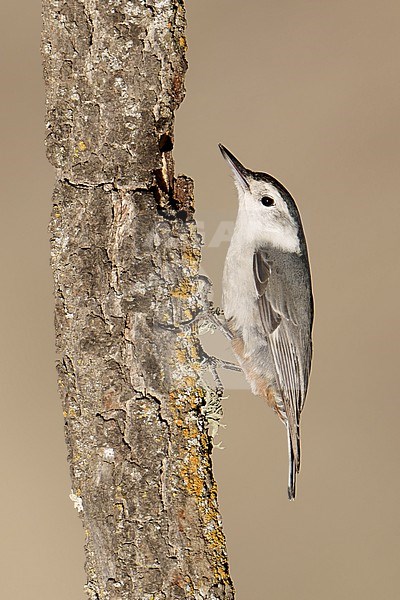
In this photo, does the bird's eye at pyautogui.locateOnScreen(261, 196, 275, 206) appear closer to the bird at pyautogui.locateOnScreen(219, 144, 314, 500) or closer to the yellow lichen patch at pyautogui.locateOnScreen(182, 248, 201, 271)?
the bird at pyautogui.locateOnScreen(219, 144, 314, 500)

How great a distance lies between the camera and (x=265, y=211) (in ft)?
10.7

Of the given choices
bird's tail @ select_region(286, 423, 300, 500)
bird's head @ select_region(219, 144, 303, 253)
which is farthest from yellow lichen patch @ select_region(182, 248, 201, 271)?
bird's tail @ select_region(286, 423, 300, 500)

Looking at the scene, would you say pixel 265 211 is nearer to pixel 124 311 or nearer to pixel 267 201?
pixel 267 201

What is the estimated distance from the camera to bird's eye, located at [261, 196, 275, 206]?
10.6 feet

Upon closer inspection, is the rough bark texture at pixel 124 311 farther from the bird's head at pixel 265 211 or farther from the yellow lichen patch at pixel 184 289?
the bird's head at pixel 265 211

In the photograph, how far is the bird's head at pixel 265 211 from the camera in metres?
3.21

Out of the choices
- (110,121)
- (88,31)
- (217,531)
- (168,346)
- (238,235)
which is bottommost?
(217,531)

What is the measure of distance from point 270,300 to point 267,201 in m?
0.43

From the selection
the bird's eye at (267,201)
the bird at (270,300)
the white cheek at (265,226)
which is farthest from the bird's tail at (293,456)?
the bird's eye at (267,201)

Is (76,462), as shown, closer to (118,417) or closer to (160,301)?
(118,417)

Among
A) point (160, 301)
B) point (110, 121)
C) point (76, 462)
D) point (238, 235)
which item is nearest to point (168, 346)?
point (160, 301)

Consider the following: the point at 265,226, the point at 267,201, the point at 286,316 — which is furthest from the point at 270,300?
the point at 267,201

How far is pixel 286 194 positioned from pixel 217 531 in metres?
1.47

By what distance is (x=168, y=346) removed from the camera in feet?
8.04
